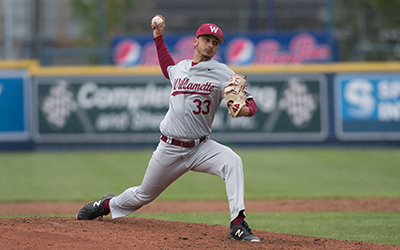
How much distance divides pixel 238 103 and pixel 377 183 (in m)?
6.32

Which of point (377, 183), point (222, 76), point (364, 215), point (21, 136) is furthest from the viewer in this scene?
point (21, 136)

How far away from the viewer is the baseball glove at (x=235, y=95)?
4.58 m

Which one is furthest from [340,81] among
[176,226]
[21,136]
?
[176,226]

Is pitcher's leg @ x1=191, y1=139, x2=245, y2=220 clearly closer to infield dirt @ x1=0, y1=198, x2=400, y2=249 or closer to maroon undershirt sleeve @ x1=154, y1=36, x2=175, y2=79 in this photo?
infield dirt @ x1=0, y1=198, x2=400, y2=249

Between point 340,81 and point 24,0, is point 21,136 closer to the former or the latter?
point 340,81

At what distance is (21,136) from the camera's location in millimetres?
14594

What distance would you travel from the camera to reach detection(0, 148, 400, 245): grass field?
6484 millimetres

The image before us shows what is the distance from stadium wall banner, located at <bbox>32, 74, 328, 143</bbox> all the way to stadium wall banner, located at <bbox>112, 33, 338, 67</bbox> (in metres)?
4.65

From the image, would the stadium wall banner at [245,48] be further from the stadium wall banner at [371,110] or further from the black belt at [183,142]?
the black belt at [183,142]

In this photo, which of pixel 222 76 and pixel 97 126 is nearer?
pixel 222 76

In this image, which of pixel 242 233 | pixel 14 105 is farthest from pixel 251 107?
pixel 14 105

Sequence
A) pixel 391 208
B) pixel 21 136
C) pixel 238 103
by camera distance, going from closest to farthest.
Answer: pixel 238 103, pixel 391 208, pixel 21 136

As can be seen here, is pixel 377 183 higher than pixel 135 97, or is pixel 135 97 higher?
pixel 135 97

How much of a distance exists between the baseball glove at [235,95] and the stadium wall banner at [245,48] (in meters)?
14.7
